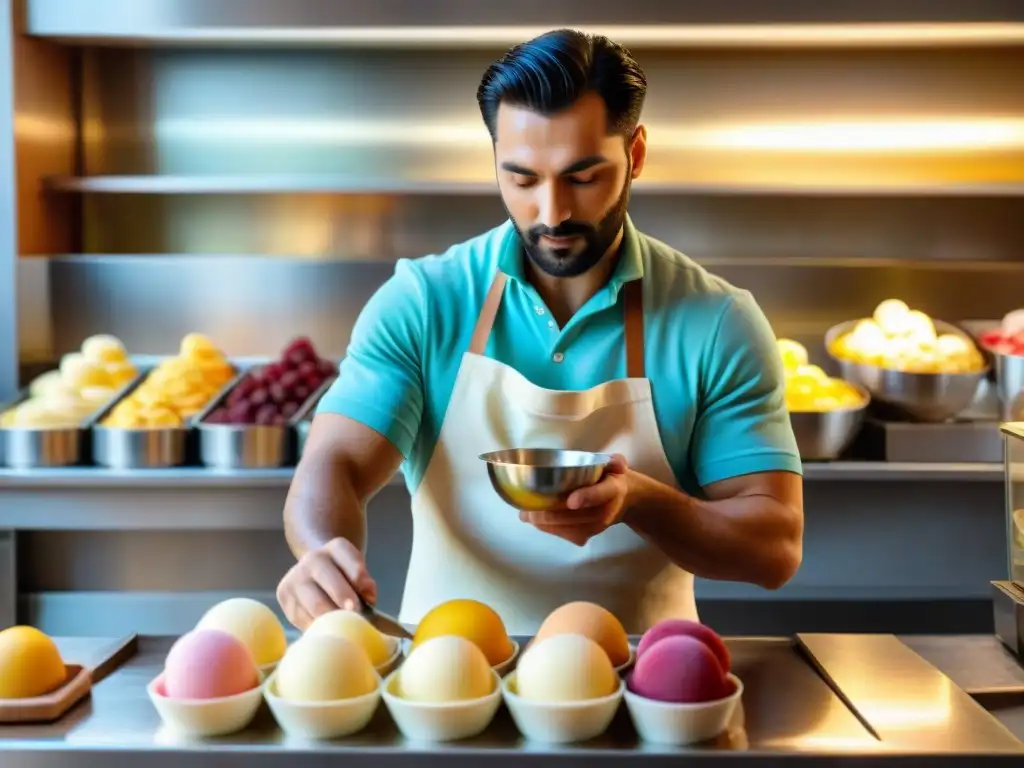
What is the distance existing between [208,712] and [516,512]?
37.6 inches

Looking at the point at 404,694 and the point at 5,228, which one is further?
the point at 5,228

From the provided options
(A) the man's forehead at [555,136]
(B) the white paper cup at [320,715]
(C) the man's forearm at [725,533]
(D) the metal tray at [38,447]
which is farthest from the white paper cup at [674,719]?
(D) the metal tray at [38,447]

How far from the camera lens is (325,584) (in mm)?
1633

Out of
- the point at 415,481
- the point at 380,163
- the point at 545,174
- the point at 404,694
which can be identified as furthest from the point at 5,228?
the point at 404,694

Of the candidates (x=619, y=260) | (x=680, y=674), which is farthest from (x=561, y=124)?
(x=680, y=674)

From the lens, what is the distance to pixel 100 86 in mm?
4168

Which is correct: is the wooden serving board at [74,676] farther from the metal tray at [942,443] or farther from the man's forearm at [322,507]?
the metal tray at [942,443]

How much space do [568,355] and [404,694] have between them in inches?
37.4

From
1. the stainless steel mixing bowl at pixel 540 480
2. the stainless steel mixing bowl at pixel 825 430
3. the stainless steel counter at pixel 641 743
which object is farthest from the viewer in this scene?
the stainless steel mixing bowl at pixel 825 430

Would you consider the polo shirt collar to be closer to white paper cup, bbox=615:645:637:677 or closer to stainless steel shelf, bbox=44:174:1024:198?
white paper cup, bbox=615:645:637:677

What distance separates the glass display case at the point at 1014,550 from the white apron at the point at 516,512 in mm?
580

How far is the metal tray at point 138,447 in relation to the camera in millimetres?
3385

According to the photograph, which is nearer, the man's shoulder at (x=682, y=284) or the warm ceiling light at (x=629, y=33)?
the man's shoulder at (x=682, y=284)

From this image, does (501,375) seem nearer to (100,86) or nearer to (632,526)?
(632,526)
